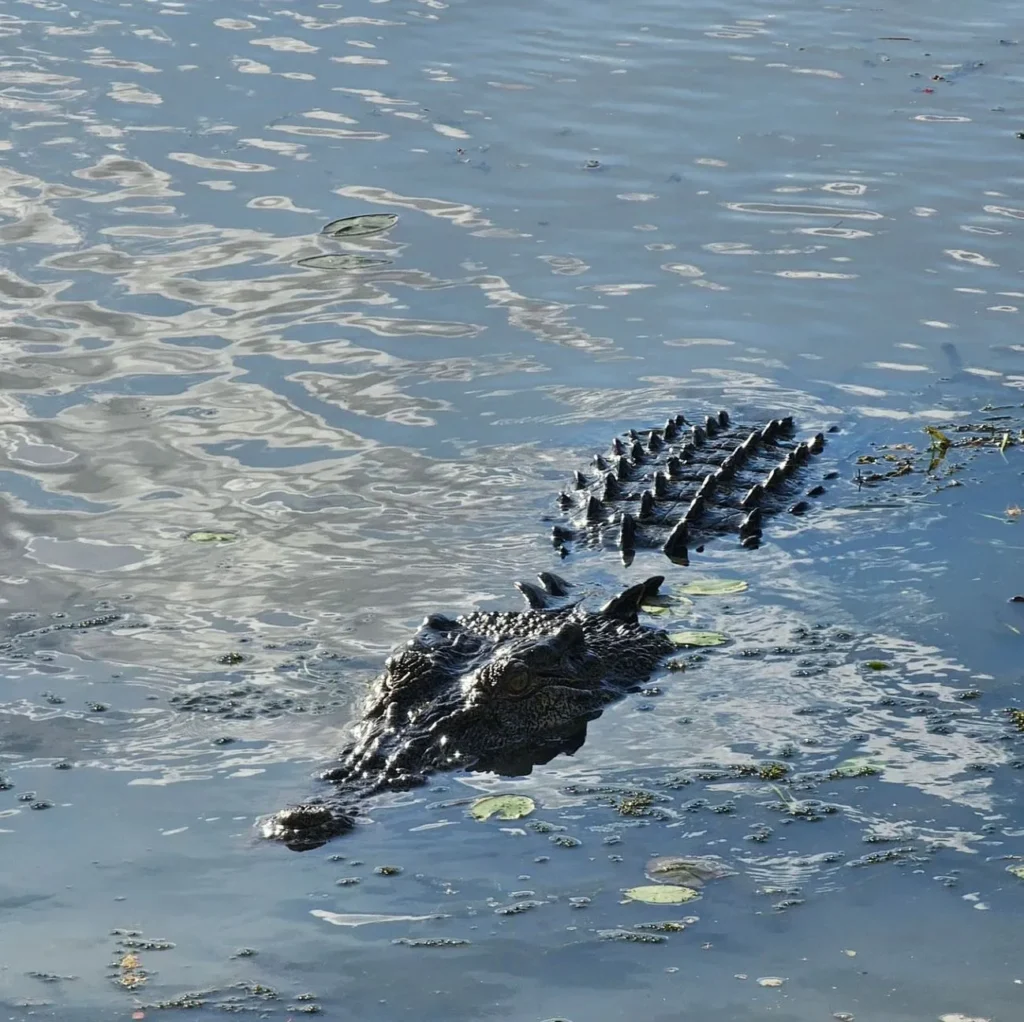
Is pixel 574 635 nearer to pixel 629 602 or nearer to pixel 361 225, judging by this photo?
pixel 629 602

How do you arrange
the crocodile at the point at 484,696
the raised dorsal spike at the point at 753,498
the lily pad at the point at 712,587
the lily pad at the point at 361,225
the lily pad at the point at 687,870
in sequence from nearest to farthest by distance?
the lily pad at the point at 687,870, the crocodile at the point at 484,696, the lily pad at the point at 712,587, the raised dorsal spike at the point at 753,498, the lily pad at the point at 361,225

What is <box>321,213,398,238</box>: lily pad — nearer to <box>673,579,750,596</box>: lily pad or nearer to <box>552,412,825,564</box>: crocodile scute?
<box>552,412,825,564</box>: crocodile scute

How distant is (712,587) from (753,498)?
114 cm

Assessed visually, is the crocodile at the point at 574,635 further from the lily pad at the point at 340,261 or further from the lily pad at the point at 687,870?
the lily pad at the point at 340,261

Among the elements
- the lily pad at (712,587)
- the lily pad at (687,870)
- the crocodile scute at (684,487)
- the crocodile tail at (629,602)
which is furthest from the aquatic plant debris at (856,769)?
the crocodile scute at (684,487)

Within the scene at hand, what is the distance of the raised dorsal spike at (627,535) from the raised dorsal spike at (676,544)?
19 centimetres

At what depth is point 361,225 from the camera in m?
14.7

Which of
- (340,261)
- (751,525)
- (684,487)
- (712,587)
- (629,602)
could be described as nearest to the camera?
(629,602)

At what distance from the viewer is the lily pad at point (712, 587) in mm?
9062

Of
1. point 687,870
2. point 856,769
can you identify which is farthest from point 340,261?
point 687,870

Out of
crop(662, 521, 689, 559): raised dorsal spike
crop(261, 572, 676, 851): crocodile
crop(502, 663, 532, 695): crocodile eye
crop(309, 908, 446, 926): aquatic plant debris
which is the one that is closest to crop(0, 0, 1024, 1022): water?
crop(309, 908, 446, 926): aquatic plant debris

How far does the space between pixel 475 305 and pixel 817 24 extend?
861 cm

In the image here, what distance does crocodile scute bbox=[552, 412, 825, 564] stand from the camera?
9.73 meters

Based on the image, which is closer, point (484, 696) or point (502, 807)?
point (502, 807)
